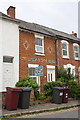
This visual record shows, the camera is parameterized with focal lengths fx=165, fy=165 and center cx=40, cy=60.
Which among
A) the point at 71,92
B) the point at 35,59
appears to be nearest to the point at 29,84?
the point at 35,59

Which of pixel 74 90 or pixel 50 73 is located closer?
pixel 74 90

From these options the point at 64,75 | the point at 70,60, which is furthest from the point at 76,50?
the point at 64,75

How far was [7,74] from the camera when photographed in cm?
1223

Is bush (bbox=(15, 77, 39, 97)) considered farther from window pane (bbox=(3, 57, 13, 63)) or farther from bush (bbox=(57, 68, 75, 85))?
bush (bbox=(57, 68, 75, 85))

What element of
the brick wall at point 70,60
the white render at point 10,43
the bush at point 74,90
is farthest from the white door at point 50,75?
the white render at point 10,43

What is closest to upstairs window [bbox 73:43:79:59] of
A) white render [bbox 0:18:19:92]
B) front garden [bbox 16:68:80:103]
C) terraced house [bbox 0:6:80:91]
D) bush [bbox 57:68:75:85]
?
terraced house [bbox 0:6:80:91]

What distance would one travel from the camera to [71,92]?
13867mm

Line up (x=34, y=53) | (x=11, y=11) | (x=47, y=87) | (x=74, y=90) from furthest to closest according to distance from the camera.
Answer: (x=11, y=11) < (x=34, y=53) < (x=74, y=90) < (x=47, y=87)

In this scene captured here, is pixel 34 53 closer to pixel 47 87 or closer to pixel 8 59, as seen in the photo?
pixel 8 59

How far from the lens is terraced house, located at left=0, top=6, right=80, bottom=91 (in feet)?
40.5

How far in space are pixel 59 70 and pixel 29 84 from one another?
5363 millimetres

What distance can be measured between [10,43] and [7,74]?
231 cm

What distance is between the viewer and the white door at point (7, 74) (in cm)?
1202

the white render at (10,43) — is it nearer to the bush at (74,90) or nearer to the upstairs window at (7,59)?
the upstairs window at (7,59)
